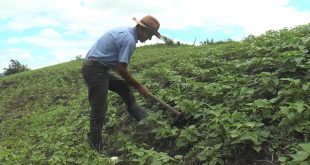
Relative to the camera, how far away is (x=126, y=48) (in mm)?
5836

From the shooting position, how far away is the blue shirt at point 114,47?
5.85 m

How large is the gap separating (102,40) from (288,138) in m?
2.78

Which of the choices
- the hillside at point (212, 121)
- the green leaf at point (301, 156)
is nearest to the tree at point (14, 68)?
the hillside at point (212, 121)

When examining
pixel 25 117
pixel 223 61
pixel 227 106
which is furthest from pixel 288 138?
pixel 25 117

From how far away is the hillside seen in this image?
183 inches

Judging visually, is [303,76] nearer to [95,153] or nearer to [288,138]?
[288,138]

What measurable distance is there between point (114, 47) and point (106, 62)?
0.24m

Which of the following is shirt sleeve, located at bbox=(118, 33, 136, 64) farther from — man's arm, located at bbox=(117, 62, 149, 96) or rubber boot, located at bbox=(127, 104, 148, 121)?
rubber boot, located at bbox=(127, 104, 148, 121)

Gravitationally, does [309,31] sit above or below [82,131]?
above

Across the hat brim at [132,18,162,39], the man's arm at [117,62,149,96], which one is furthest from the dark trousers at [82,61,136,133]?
the hat brim at [132,18,162,39]

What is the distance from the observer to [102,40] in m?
6.15

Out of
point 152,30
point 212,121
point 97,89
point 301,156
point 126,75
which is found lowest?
point 301,156

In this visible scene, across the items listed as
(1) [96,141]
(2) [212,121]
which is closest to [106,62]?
(1) [96,141]

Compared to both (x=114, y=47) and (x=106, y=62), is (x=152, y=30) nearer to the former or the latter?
(x=114, y=47)
